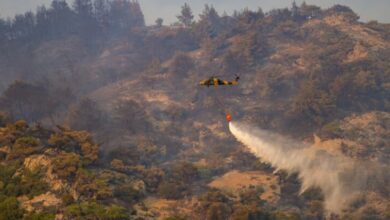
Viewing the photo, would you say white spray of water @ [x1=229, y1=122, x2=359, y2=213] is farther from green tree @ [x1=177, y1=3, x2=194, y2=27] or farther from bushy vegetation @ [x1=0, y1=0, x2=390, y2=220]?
green tree @ [x1=177, y1=3, x2=194, y2=27]

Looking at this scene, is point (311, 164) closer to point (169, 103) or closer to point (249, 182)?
point (249, 182)

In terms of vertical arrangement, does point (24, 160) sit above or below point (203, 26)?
below

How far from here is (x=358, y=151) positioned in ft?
241

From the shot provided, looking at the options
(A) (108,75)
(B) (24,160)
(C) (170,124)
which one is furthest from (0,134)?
(A) (108,75)

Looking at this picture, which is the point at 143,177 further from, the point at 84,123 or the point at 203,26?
the point at 203,26

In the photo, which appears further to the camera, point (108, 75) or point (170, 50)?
point (170, 50)

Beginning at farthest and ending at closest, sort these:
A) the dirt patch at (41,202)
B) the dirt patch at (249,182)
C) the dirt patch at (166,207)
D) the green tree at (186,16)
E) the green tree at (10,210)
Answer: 1. the green tree at (186,16)
2. the dirt patch at (249,182)
3. the dirt patch at (166,207)
4. the dirt patch at (41,202)
5. the green tree at (10,210)

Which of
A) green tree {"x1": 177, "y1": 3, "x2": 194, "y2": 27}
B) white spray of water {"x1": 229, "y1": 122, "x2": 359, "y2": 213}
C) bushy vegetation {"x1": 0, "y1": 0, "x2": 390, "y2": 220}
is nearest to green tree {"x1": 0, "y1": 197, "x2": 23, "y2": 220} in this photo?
bushy vegetation {"x1": 0, "y1": 0, "x2": 390, "y2": 220}

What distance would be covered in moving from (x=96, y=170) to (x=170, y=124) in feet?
147

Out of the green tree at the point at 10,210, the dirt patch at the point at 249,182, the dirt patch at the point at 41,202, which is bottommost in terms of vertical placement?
the dirt patch at the point at 249,182

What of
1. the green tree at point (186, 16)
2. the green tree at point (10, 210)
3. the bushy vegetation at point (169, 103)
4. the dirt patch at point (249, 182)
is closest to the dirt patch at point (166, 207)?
the bushy vegetation at point (169, 103)

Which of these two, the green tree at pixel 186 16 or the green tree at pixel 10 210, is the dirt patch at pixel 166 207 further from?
the green tree at pixel 186 16

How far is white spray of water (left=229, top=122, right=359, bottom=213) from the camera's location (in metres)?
57.7

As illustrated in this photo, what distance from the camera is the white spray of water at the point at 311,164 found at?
189ft
